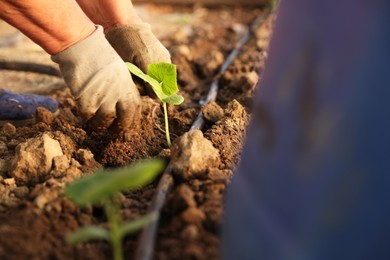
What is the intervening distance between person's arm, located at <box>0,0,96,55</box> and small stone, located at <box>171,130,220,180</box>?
0.49 metres

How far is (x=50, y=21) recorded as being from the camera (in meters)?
1.84

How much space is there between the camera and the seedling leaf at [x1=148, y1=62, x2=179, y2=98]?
6.66 feet

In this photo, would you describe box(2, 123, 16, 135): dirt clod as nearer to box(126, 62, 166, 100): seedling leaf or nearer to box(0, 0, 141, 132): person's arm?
box(0, 0, 141, 132): person's arm

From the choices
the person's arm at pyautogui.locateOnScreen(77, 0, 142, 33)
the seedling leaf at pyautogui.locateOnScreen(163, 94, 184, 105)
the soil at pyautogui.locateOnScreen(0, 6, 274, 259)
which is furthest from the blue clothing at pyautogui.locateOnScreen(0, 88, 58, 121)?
the seedling leaf at pyautogui.locateOnScreen(163, 94, 184, 105)

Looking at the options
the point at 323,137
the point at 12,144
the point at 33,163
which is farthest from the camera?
the point at 12,144

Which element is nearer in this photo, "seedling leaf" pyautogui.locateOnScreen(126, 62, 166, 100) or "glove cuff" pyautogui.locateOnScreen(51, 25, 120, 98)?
"glove cuff" pyautogui.locateOnScreen(51, 25, 120, 98)

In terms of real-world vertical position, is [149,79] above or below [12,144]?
above

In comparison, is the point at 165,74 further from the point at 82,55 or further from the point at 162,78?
the point at 82,55

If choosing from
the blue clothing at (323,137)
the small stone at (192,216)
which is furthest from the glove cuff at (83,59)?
the blue clothing at (323,137)

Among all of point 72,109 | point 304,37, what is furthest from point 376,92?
point 72,109

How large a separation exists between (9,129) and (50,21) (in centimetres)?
66

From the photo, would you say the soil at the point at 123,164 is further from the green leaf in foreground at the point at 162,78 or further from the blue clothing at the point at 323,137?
the blue clothing at the point at 323,137

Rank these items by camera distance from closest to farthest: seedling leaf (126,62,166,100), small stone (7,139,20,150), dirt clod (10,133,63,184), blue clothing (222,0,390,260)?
blue clothing (222,0,390,260)
dirt clod (10,133,63,184)
seedling leaf (126,62,166,100)
small stone (7,139,20,150)

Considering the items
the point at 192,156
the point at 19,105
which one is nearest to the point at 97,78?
the point at 192,156
